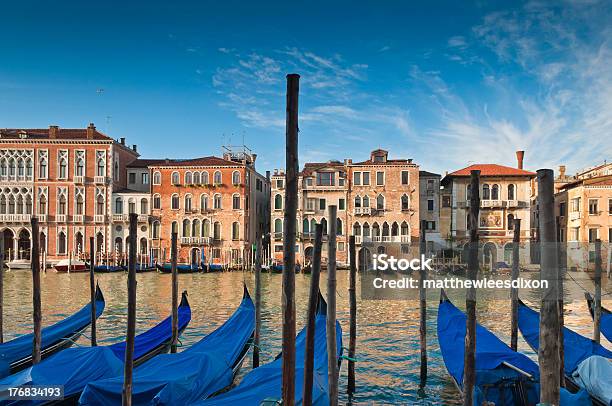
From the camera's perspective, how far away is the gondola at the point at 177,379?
4.41 metres

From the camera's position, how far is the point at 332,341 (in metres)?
4.89

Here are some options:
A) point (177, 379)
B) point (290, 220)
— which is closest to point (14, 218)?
A: point (177, 379)

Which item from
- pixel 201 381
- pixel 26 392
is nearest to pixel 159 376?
pixel 201 381

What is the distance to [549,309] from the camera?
3578 millimetres

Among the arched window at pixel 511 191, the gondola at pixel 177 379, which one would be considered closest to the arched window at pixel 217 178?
the arched window at pixel 511 191

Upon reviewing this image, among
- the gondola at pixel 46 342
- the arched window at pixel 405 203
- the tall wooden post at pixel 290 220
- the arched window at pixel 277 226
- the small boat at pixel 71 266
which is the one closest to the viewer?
the tall wooden post at pixel 290 220

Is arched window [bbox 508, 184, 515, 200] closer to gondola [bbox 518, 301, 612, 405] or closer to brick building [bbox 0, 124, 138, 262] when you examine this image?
gondola [bbox 518, 301, 612, 405]

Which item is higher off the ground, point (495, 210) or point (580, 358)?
point (495, 210)

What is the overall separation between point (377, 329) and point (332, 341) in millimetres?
6488

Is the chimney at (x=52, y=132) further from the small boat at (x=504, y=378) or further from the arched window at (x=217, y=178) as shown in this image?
the small boat at (x=504, y=378)

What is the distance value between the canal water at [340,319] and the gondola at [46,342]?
82 centimetres

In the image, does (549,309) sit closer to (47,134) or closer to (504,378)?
(504,378)

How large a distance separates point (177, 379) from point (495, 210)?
25.0 metres

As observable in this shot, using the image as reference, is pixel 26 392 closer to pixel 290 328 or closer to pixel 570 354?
pixel 290 328
